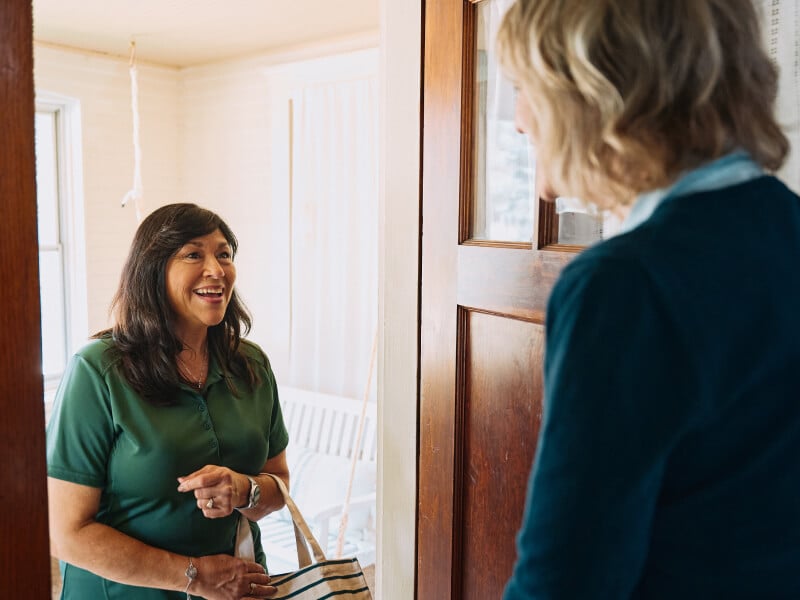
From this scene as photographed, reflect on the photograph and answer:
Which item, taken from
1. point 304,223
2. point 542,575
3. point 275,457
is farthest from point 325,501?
point 542,575

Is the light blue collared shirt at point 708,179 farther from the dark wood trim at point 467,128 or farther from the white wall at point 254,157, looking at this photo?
the white wall at point 254,157

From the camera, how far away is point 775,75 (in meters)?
0.73

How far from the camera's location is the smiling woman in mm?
1456

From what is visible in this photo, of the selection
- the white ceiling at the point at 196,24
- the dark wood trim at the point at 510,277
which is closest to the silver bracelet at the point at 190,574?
the dark wood trim at the point at 510,277

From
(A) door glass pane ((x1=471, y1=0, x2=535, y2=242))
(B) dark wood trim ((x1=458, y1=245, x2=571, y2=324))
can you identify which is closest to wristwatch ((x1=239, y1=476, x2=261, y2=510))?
(B) dark wood trim ((x1=458, y1=245, x2=571, y2=324))

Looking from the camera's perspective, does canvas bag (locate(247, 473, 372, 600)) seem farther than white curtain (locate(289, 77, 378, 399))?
No

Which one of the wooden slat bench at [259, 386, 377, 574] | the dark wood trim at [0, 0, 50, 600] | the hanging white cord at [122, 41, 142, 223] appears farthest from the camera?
the hanging white cord at [122, 41, 142, 223]

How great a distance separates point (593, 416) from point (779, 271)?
20 centimetres

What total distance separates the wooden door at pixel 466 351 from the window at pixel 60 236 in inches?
137

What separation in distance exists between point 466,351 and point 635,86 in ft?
2.86

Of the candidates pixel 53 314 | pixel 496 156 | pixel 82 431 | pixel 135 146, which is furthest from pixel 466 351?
pixel 53 314

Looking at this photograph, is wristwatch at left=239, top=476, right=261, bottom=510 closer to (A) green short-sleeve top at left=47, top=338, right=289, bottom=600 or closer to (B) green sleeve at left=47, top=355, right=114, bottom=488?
(A) green short-sleeve top at left=47, top=338, right=289, bottom=600

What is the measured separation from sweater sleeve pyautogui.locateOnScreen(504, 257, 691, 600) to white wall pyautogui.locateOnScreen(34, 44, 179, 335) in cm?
414

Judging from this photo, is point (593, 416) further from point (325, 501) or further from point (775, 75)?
point (325, 501)
